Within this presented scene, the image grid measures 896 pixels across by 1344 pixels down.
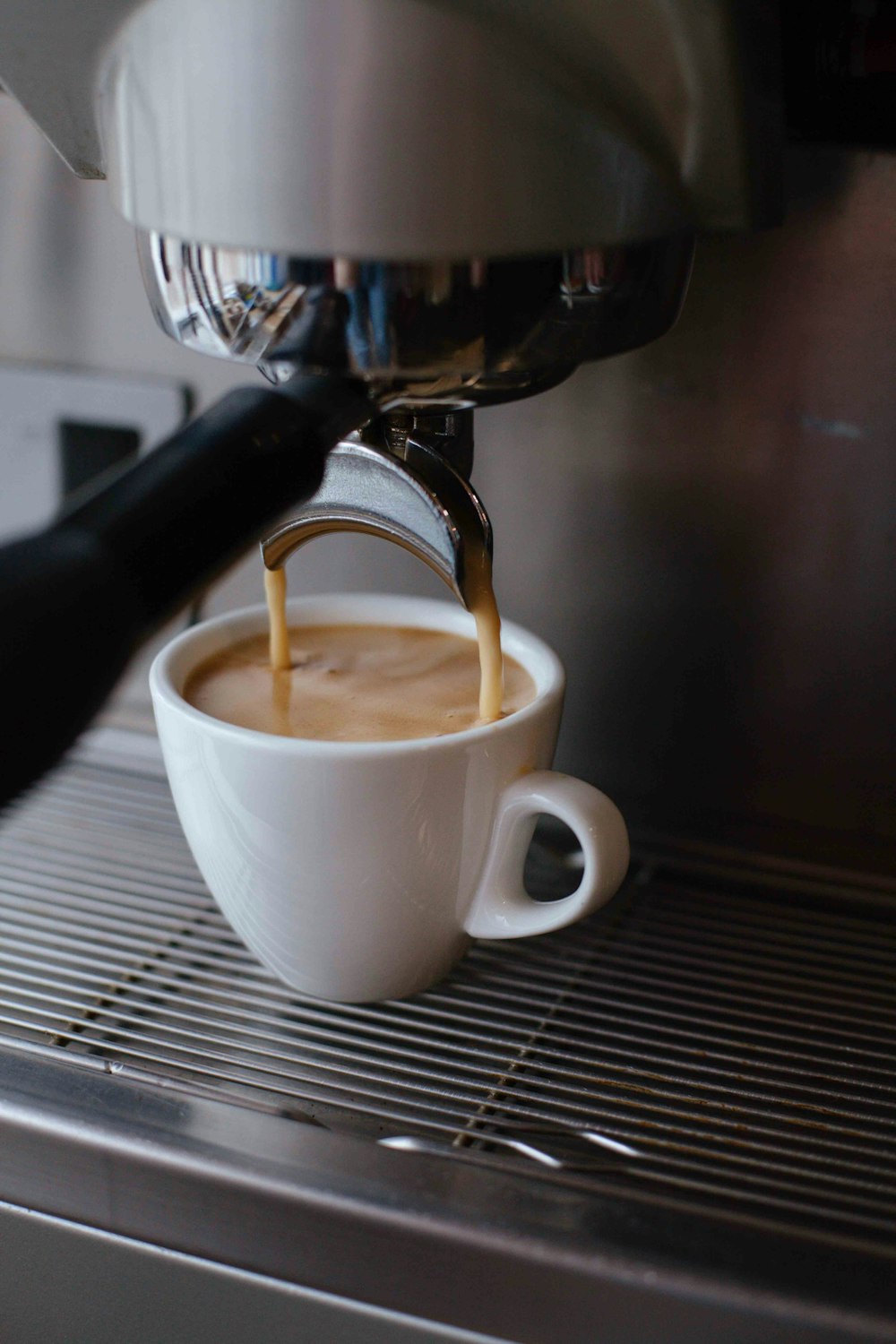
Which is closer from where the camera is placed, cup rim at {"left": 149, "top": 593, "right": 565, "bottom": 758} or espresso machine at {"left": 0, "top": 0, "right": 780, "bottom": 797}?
espresso machine at {"left": 0, "top": 0, "right": 780, "bottom": 797}

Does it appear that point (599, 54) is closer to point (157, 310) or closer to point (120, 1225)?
point (157, 310)

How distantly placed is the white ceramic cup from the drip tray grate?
2 cm

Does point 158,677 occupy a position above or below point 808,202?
below

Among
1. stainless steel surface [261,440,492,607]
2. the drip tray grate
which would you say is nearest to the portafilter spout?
stainless steel surface [261,440,492,607]

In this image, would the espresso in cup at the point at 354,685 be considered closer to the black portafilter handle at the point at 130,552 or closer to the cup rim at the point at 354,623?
the cup rim at the point at 354,623

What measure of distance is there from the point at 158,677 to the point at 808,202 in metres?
0.25

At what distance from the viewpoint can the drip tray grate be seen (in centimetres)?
35

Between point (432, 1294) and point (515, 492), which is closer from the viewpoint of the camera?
point (432, 1294)

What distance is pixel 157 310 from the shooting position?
33 cm

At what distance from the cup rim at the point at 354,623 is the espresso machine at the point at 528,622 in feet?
0.14

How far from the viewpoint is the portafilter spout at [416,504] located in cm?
36

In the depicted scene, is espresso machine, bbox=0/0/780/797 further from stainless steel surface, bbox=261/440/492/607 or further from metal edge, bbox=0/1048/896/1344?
metal edge, bbox=0/1048/896/1344

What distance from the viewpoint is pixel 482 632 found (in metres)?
0.40

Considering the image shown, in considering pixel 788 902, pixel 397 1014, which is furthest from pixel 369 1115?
pixel 788 902
